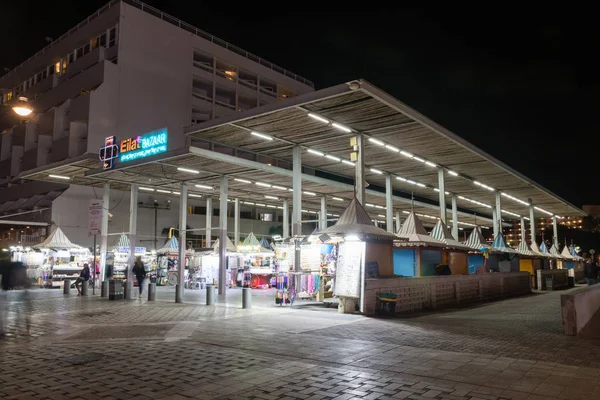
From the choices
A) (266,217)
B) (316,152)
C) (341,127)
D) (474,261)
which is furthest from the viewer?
(266,217)

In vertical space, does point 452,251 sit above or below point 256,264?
above

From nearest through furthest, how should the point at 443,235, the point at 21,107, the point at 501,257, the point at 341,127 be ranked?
the point at 21,107 < the point at 341,127 < the point at 443,235 < the point at 501,257

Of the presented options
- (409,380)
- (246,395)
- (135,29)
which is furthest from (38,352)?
(135,29)

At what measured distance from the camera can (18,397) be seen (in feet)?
18.9

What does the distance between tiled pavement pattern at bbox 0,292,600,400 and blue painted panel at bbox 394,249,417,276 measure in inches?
384

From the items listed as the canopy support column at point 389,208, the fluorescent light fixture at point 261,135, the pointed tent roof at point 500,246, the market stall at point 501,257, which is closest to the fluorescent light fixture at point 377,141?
the fluorescent light fixture at point 261,135

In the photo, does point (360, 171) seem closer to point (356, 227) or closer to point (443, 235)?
point (356, 227)

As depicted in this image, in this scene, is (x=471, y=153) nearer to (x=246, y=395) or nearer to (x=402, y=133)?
(x=402, y=133)

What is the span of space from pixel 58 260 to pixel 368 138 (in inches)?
867

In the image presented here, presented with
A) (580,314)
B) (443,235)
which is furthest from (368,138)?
(580,314)

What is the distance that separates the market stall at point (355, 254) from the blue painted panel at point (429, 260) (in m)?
7.47

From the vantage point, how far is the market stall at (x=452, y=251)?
24.3m

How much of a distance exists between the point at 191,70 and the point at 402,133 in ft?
107

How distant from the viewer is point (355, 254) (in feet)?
49.5
